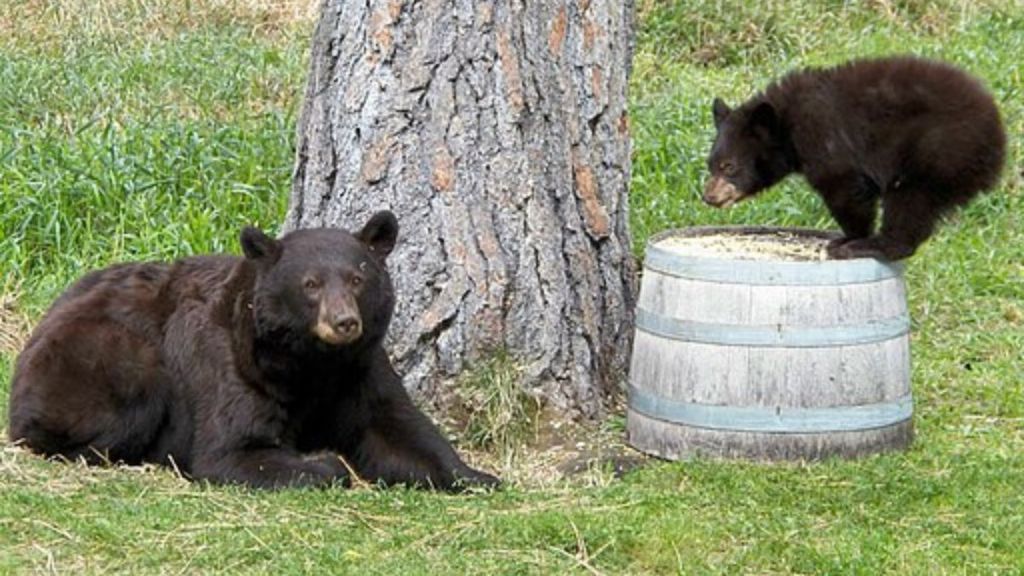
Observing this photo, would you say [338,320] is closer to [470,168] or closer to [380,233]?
[380,233]

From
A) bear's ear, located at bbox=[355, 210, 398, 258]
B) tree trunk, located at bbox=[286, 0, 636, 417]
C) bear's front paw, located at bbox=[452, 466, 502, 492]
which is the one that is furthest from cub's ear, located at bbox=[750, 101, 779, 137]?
bear's front paw, located at bbox=[452, 466, 502, 492]

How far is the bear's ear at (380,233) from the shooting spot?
6.76 meters

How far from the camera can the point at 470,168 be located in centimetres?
732

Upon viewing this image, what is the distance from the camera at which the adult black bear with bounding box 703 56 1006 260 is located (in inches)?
290

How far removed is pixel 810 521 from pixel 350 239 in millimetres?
1899

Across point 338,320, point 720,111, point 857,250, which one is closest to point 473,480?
point 338,320


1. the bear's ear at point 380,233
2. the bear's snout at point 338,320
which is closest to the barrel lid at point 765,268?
the bear's ear at point 380,233

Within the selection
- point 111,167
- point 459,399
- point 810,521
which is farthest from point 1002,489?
point 111,167

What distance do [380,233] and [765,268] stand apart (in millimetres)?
1377

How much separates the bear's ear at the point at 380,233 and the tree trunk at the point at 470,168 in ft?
1.58

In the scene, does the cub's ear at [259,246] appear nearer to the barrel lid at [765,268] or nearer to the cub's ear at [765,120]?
the barrel lid at [765,268]

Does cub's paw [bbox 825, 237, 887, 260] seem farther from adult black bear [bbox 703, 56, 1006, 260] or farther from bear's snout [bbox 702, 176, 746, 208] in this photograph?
bear's snout [bbox 702, 176, 746, 208]

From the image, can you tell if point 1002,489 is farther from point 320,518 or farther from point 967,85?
point 320,518

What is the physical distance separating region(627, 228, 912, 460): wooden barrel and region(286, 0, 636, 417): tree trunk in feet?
1.68
